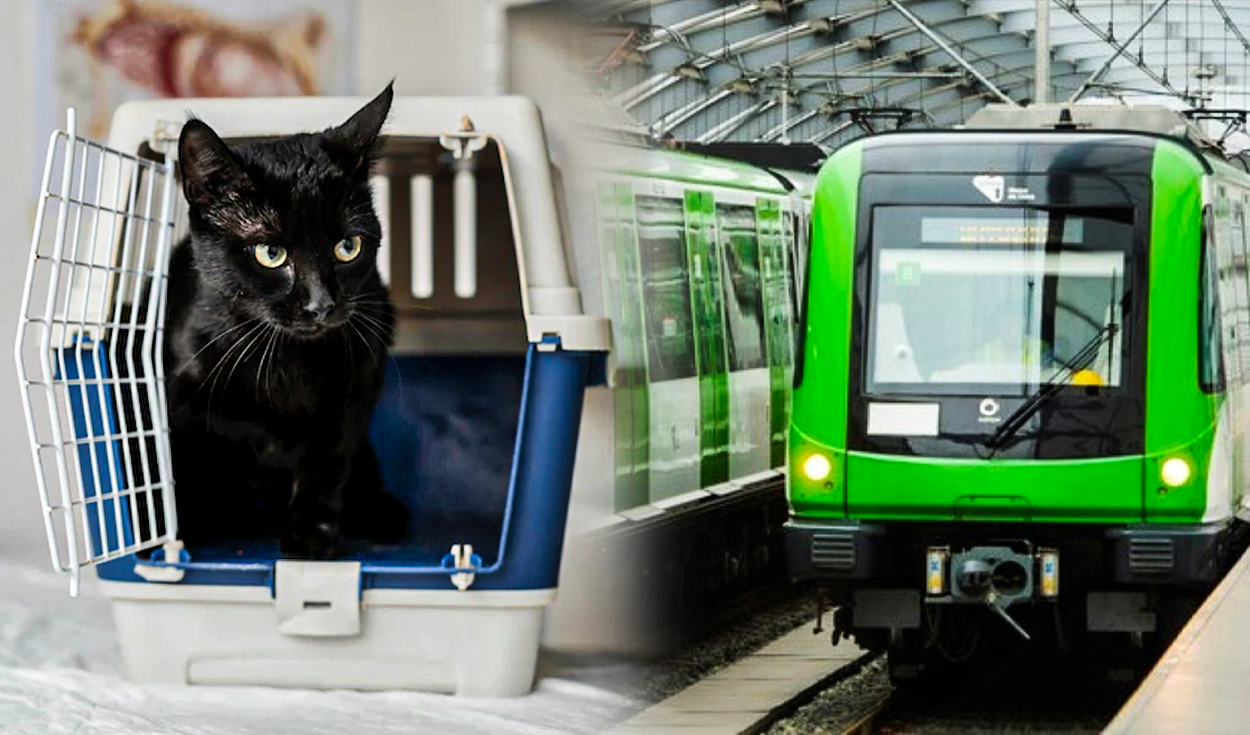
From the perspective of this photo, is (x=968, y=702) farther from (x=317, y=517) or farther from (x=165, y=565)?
(x=165, y=565)

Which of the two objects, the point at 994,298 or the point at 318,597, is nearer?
the point at 318,597

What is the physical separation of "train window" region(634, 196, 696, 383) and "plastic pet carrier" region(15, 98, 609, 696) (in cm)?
182

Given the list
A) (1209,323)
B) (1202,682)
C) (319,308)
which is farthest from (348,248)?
(1209,323)

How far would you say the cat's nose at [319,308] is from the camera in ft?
8.41

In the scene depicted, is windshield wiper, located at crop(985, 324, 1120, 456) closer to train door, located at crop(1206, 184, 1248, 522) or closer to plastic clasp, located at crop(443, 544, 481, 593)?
train door, located at crop(1206, 184, 1248, 522)

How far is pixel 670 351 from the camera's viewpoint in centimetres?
597

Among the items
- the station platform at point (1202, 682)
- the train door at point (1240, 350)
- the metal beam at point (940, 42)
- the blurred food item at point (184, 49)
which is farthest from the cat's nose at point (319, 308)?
the metal beam at point (940, 42)

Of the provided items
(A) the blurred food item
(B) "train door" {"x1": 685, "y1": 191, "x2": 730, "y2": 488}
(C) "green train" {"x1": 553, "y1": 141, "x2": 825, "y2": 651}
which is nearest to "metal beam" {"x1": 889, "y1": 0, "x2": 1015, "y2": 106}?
(C) "green train" {"x1": 553, "y1": 141, "x2": 825, "y2": 651}

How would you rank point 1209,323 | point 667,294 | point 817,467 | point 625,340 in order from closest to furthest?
point 625,340
point 1209,323
point 817,467
point 667,294

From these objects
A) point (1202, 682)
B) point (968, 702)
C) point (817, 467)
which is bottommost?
point (968, 702)

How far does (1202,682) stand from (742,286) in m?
3.42

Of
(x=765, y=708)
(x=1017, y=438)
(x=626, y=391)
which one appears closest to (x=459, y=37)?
(x=626, y=391)

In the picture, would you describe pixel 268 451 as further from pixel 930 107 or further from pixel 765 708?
pixel 930 107

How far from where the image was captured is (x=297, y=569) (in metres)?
2.68
